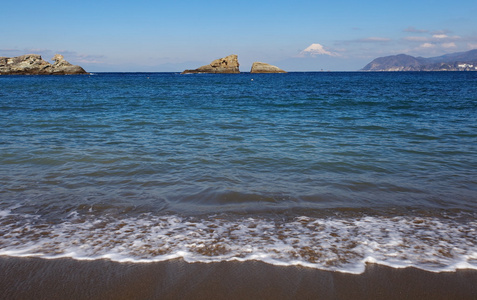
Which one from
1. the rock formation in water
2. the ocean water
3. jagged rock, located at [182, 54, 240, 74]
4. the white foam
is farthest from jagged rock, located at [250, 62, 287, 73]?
the white foam

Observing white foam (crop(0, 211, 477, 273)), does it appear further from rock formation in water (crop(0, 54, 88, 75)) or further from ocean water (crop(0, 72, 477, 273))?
rock formation in water (crop(0, 54, 88, 75))

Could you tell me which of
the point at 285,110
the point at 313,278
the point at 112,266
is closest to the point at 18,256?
the point at 112,266

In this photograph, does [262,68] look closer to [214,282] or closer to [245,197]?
[245,197]

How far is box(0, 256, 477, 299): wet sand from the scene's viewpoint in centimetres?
301

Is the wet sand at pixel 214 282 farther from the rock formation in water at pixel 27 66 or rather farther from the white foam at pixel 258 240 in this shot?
the rock formation in water at pixel 27 66

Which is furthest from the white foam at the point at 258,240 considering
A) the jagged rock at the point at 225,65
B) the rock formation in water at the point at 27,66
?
the jagged rock at the point at 225,65

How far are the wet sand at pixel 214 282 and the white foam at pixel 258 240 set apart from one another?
0.47 feet

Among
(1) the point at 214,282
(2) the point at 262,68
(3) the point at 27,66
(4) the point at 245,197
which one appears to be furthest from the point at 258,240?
(2) the point at 262,68

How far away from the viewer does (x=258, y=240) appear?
401 centimetres

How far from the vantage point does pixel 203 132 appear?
460 inches

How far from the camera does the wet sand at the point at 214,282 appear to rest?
3.01 m

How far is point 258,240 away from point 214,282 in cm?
97

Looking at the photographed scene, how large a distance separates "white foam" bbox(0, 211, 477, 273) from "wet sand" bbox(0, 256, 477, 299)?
143 mm

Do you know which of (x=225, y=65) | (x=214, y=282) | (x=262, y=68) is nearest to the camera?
(x=214, y=282)
